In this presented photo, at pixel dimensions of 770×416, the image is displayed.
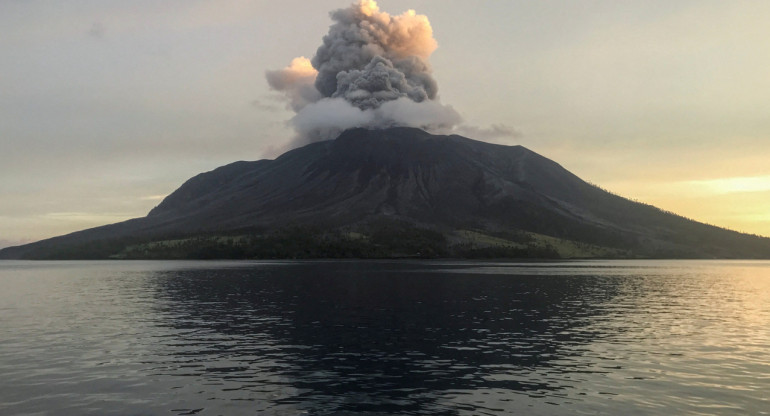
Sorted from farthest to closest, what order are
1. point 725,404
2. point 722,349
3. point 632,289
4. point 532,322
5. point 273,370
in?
point 632,289 → point 532,322 → point 722,349 → point 273,370 → point 725,404

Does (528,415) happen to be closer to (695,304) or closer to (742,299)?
(695,304)

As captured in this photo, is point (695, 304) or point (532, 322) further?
point (695, 304)

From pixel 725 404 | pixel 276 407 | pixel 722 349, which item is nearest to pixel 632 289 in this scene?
pixel 722 349

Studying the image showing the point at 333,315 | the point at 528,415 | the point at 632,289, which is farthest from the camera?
the point at 632,289

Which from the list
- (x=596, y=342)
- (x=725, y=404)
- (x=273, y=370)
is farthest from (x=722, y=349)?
(x=273, y=370)

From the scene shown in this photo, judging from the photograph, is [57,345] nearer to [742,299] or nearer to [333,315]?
[333,315]

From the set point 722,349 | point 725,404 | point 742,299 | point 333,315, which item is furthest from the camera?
point 742,299
